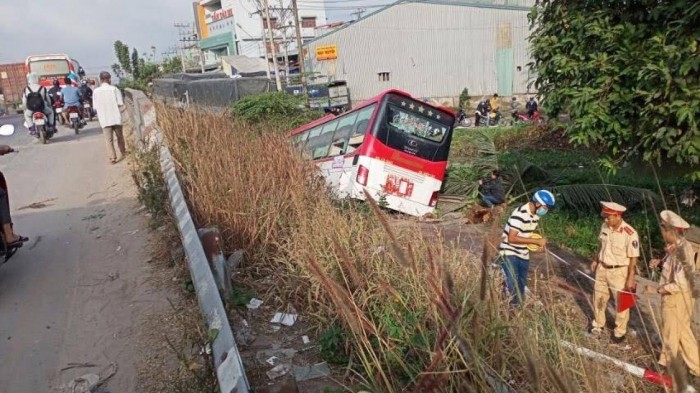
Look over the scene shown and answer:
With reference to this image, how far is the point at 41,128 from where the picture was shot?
13.2 meters

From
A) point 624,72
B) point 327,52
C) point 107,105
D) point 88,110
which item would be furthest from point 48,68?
point 624,72

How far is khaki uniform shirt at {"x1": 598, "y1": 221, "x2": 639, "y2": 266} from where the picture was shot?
16.9 feet

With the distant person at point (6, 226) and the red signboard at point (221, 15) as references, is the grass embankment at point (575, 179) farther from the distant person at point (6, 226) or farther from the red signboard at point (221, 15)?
the red signboard at point (221, 15)

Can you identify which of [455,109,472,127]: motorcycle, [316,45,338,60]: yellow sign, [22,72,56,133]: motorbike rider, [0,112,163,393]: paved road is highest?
[316,45,338,60]: yellow sign

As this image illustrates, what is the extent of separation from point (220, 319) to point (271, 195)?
221 centimetres

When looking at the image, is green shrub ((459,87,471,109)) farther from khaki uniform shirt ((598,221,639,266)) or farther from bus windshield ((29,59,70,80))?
khaki uniform shirt ((598,221,639,266))

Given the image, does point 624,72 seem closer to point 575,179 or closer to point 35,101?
point 575,179

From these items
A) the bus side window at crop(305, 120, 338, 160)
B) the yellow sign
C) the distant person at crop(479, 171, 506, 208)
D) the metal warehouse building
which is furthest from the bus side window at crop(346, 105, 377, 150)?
the yellow sign

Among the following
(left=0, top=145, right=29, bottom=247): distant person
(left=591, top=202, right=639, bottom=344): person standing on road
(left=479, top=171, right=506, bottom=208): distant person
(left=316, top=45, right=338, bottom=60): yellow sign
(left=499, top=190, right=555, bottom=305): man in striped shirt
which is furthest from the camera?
(left=316, top=45, right=338, bottom=60): yellow sign

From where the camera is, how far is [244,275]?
14.2ft

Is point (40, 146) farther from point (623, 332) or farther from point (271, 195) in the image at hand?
point (623, 332)

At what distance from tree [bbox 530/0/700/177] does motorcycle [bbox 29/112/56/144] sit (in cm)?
1190

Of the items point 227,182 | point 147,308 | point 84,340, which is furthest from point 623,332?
point 84,340

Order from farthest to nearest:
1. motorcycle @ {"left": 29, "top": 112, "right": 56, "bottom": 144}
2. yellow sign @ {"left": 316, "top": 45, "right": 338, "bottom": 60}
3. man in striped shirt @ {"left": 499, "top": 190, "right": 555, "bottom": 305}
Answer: yellow sign @ {"left": 316, "top": 45, "right": 338, "bottom": 60} < motorcycle @ {"left": 29, "top": 112, "right": 56, "bottom": 144} < man in striped shirt @ {"left": 499, "top": 190, "right": 555, "bottom": 305}
